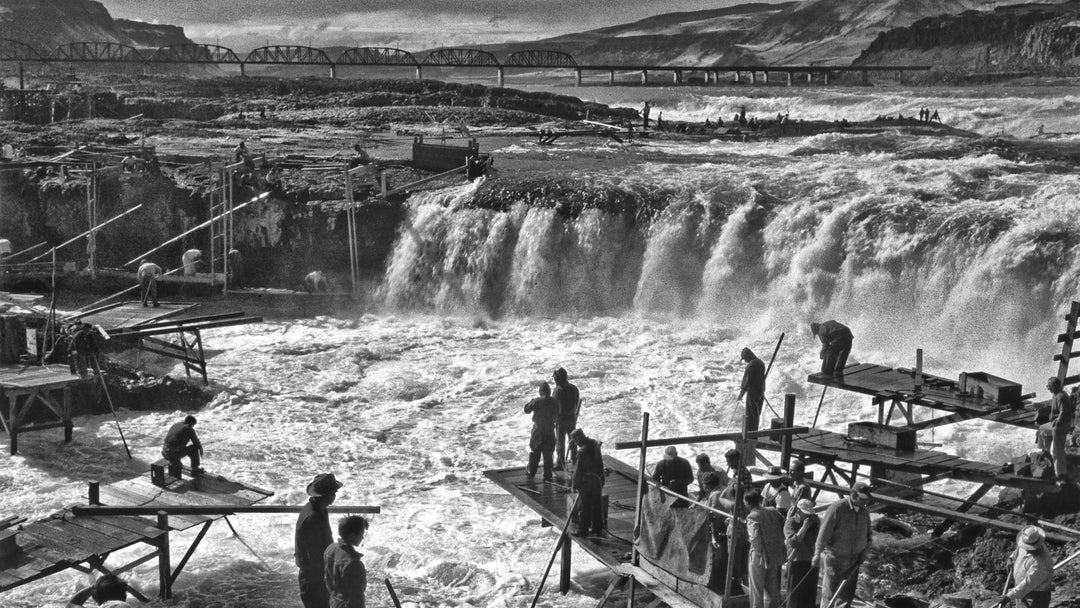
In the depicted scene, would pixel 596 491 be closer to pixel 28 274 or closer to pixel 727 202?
pixel 727 202

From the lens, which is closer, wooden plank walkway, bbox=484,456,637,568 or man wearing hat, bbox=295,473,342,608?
man wearing hat, bbox=295,473,342,608

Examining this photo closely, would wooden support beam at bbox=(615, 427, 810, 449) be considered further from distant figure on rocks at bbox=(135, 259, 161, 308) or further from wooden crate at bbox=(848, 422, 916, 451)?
distant figure on rocks at bbox=(135, 259, 161, 308)

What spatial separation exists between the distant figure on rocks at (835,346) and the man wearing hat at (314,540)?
8056 millimetres

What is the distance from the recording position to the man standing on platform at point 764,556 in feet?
32.7

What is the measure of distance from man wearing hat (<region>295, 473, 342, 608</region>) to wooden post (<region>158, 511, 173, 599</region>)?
3374mm

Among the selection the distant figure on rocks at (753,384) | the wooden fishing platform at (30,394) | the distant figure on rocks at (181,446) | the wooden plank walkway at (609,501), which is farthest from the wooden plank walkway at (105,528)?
the distant figure on rocks at (753,384)

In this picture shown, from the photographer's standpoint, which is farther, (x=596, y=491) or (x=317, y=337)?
(x=317, y=337)

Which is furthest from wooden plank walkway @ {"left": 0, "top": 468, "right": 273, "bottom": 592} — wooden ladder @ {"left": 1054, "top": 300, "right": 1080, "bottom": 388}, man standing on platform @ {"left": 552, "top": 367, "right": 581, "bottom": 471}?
wooden ladder @ {"left": 1054, "top": 300, "right": 1080, "bottom": 388}

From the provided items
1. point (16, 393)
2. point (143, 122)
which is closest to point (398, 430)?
point (16, 393)

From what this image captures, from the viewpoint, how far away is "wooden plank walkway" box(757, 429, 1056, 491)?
503 inches

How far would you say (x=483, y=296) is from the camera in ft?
95.7

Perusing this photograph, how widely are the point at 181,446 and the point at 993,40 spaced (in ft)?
409

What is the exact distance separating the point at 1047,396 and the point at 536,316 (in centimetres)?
1154

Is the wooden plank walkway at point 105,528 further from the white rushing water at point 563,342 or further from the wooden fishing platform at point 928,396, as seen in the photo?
the wooden fishing platform at point 928,396
